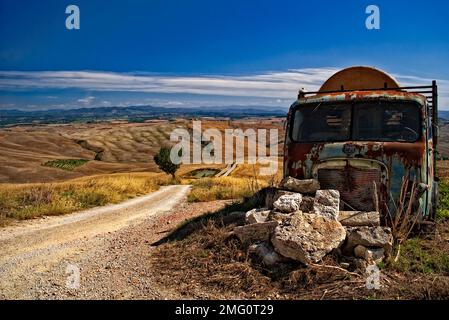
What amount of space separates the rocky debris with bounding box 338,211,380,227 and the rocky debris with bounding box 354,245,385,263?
1.79ft

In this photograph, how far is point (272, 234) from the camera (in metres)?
5.97

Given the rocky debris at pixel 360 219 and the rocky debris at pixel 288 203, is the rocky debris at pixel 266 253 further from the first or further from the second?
the rocky debris at pixel 360 219

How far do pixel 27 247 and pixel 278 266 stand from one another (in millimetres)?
5001

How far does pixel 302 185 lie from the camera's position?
7004 mm

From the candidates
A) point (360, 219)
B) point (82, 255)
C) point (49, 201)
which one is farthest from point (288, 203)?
point (49, 201)

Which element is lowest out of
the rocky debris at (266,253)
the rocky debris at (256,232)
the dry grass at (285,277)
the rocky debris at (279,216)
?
the dry grass at (285,277)

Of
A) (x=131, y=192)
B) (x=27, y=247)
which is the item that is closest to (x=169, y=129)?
(x=131, y=192)

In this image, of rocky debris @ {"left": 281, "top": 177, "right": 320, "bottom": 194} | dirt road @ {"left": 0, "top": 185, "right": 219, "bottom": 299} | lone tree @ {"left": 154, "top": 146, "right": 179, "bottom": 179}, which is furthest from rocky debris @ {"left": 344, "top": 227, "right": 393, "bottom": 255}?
lone tree @ {"left": 154, "top": 146, "right": 179, "bottom": 179}

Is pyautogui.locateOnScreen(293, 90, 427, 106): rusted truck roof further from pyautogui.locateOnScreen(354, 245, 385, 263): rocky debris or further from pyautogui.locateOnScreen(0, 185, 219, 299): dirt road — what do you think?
pyautogui.locateOnScreen(0, 185, 219, 299): dirt road

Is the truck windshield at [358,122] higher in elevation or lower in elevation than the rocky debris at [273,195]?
higher

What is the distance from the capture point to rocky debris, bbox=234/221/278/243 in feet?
20.9

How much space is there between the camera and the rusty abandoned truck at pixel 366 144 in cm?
679

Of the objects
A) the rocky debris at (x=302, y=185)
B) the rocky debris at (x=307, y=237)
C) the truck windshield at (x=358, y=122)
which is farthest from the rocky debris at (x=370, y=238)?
the truck windshield at (x=358, y=122)

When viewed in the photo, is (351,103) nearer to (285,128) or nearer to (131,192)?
(285,128)
